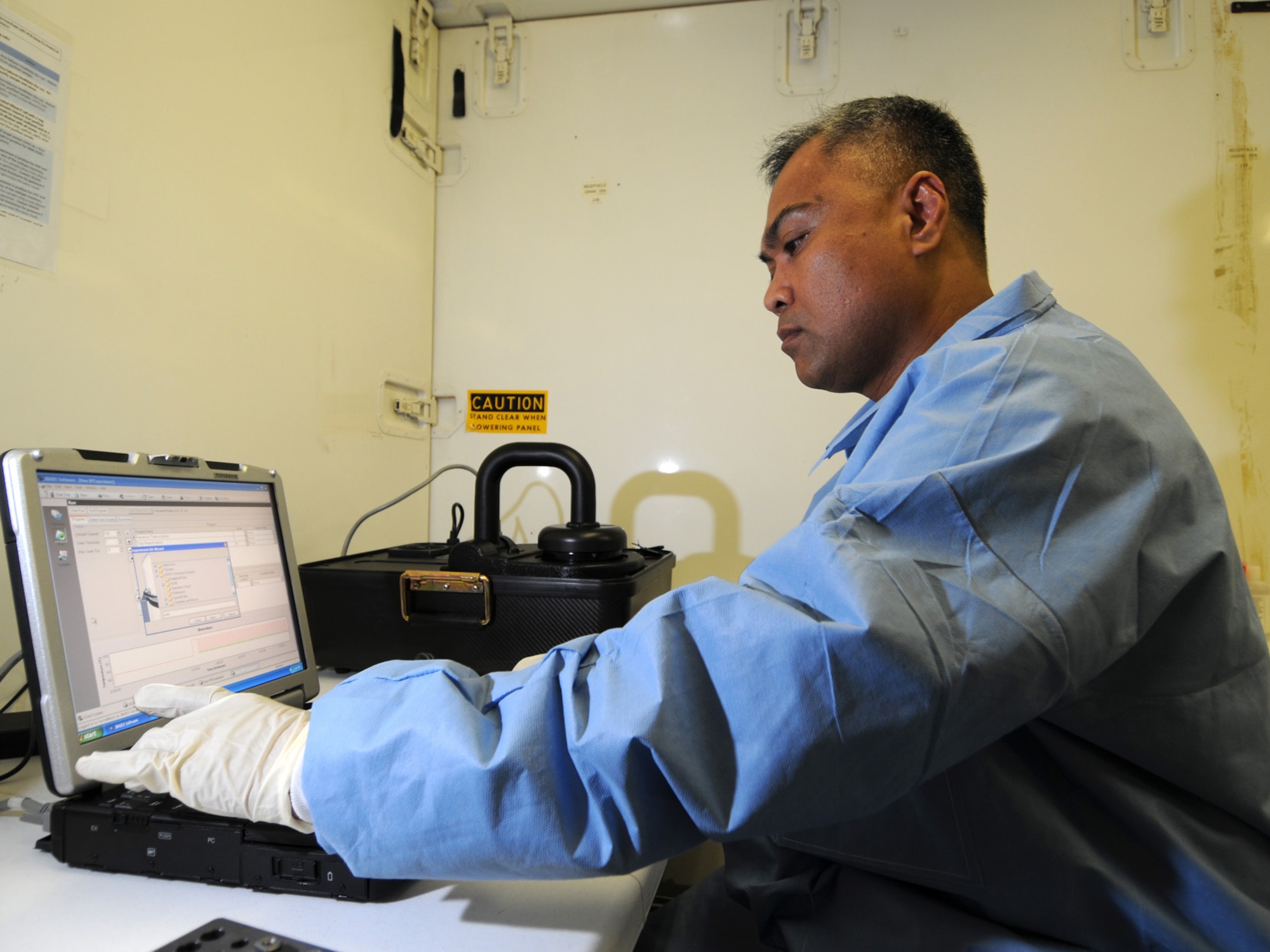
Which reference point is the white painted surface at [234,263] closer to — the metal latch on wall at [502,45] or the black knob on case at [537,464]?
the metal latch on wall at [502,45]

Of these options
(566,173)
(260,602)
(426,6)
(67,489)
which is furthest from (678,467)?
(426,6)

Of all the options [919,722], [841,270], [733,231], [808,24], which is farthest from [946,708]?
[808,24]

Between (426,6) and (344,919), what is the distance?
6.24ft

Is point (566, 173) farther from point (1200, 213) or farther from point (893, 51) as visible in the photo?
point (1200, 213)

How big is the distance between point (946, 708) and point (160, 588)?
719 mm

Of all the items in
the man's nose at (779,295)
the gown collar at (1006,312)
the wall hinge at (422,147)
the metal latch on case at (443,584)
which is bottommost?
the metal latch on case at (443,584)

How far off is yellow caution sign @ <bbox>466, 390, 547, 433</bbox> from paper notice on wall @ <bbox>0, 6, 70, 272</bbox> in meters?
0.93

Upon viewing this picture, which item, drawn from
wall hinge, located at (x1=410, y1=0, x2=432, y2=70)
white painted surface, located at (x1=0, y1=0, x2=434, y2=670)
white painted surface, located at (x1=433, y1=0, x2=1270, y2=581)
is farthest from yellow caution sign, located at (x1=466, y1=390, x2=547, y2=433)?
wall hinge, located at (x1=410, y1=0, x2=432, y2=70)

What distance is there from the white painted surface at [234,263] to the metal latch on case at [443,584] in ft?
1.20

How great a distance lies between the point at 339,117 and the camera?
1377 mm

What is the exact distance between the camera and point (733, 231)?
62.4 inches

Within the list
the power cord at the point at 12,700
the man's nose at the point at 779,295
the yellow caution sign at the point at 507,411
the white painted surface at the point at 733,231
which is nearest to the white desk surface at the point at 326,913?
the power cord at the point at 12,700

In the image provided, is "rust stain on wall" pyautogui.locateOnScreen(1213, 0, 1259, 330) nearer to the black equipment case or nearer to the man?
the man

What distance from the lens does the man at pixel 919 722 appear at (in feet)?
1.30
